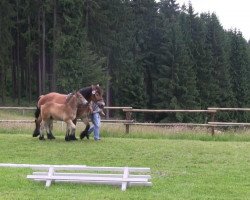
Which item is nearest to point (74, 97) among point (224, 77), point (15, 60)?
point (15, 60)

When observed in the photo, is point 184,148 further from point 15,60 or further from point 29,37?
point 15,60

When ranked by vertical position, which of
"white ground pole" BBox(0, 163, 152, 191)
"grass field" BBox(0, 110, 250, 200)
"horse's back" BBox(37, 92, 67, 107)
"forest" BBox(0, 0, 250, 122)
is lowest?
"grass field" BBox(0, 110, 250, 200)

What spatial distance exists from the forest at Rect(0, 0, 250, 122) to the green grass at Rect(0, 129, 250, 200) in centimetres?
3124

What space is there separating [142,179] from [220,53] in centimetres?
6262

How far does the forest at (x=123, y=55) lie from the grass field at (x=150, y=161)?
93.1 feet

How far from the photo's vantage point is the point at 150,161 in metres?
13.1

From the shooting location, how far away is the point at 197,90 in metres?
63.6

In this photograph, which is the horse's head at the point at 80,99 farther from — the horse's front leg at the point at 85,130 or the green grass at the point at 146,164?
the green grass at the point at 146,164

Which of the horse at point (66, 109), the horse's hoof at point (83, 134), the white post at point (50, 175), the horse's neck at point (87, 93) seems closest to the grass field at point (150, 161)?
the white post at point (50, 175)

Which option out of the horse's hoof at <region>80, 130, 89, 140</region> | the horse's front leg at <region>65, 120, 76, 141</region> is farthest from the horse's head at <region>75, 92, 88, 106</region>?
the horse's hoof at <region>80, 130, 89, 140</region>

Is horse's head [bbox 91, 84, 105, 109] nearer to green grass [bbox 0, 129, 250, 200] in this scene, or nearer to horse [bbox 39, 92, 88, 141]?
horse [bbox 39, 92, 88, 141]

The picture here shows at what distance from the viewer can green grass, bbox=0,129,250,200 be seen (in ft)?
29.7

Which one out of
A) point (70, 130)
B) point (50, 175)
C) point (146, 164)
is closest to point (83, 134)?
point (70, 130)

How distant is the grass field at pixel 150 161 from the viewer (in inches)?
358
